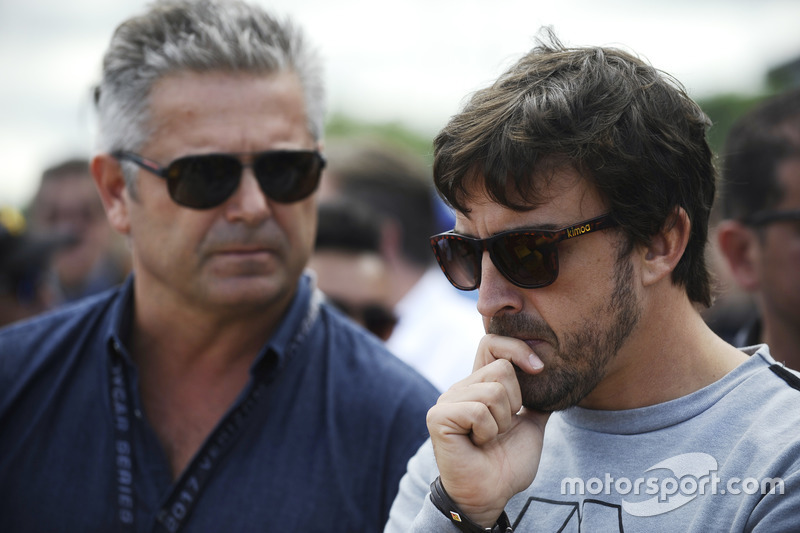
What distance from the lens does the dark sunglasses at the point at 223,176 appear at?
3.09 m

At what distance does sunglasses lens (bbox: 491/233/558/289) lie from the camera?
2.07 meters

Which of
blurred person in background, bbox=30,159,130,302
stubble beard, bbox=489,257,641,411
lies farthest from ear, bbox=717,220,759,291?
blurred person in background, bbox=30,159,130,302

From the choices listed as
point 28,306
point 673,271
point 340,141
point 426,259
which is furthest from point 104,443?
point 340,141

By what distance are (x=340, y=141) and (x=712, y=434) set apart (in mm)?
4869

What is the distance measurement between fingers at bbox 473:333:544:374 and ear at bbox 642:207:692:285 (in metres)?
0.37

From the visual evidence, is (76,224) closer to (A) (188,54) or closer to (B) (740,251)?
(A) (188,54)

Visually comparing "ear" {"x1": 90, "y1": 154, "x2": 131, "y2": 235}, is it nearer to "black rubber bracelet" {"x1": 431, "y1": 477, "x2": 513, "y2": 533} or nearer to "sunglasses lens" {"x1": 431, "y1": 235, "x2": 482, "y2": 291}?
"sunglasses lens" {"x1": 431, "y1": 235, "x2": 482, "y2": 291}

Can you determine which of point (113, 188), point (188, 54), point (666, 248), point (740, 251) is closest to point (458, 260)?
point (666, 248)

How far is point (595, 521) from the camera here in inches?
77.6

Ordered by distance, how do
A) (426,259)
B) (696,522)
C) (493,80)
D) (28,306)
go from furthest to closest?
Answer: (426,259) < (28,306) < (493,80) < (696,522)

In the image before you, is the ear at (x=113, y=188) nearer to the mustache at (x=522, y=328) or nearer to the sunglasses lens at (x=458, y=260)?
the sunglasses lens at (x=458, y=260)

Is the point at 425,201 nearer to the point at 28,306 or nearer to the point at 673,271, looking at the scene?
the point at 28,306

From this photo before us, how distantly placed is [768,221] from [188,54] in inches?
102

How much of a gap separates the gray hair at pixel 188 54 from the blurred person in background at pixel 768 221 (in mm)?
1943
